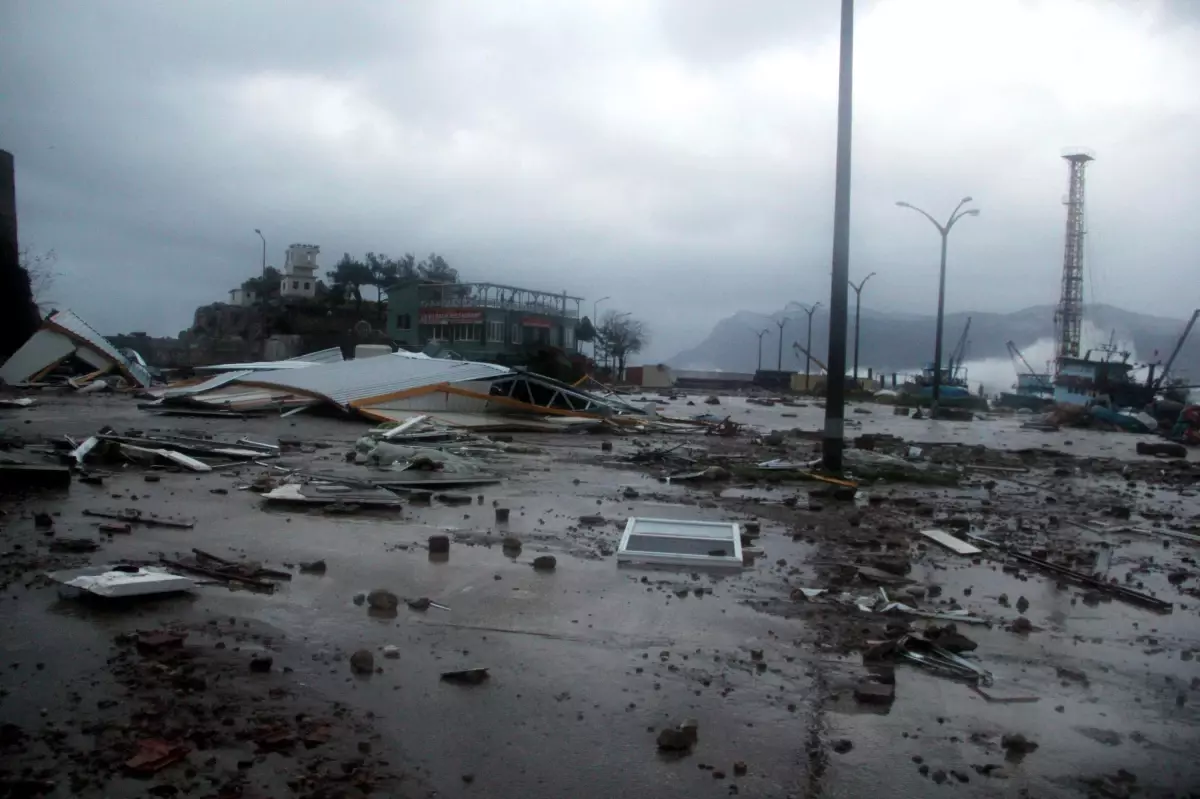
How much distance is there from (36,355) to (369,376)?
1896cm

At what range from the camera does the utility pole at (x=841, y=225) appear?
42.0ft

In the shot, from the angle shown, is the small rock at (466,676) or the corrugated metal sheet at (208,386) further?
the corrugated metal sheet at (208,386)

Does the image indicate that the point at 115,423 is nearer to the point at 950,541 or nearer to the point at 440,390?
the point at 440,390

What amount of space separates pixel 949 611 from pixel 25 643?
5.79 metres

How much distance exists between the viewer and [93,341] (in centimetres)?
3666

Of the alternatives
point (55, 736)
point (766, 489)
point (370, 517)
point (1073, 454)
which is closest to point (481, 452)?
point (766, 489)

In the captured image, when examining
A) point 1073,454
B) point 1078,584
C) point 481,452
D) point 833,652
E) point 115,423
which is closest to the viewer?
point 833,652

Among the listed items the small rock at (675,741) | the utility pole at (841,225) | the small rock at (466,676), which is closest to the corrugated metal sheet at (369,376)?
the utility pole at (841,225)

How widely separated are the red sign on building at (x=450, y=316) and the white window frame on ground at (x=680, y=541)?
181 feet

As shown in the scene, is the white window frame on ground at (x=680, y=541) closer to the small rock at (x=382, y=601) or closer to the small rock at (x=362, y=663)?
the small rock at (x=382, y=601)

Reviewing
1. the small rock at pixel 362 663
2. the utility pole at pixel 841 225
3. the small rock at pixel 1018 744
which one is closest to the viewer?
the small rock at pixel 1018 744

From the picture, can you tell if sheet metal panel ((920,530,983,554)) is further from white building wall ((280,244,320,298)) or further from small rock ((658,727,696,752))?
white building wall ((280,244,320,298))

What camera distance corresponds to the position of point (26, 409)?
Result: 22375 millimetres

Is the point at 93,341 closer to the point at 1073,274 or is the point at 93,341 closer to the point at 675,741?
the point at 675,741
